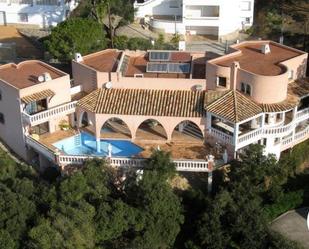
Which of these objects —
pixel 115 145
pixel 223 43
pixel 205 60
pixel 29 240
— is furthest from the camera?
pixel 223 43

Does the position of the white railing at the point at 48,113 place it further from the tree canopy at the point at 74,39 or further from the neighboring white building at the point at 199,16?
the neighboring white building at the point at 199,16

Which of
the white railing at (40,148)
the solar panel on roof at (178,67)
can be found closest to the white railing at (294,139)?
the solar panel on roof at (178,67)

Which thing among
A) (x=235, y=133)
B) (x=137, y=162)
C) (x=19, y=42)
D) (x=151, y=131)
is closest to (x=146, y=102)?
(x=151, y=131)

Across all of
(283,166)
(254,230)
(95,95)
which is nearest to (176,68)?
(95,95)

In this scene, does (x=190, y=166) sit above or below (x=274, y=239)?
above

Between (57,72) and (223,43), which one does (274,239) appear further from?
(223,43)

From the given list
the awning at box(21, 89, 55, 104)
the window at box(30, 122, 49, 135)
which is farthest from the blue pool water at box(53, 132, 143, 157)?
the awning at box(21, 89, 55, 104)
